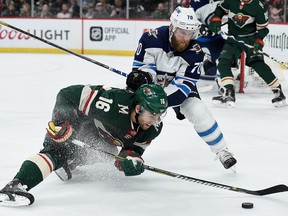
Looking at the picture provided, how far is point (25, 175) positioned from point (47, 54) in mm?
7305

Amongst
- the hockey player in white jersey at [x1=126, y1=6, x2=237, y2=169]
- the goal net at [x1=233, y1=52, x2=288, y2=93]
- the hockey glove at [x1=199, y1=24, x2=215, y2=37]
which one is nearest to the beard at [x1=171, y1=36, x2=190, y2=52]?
the hockey player in white jersey at [x1=126, y1=6, x2=237, y2=169]

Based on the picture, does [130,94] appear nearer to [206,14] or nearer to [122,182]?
[122,182]

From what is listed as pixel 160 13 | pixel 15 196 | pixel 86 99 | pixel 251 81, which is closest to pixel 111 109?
pixel 86 99

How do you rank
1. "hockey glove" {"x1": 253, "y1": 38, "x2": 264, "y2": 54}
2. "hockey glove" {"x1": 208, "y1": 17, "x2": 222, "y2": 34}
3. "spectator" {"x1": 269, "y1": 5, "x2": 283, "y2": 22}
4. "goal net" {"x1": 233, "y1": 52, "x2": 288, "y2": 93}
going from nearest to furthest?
"hockey glove" {"x1": 253, "y1": 38, "x2": 264, "y2": 54} < "hockey glove" {"x1": 208, "y1": 17, "x2": 222, "y2": 34} < "goal net" {"x1": 233, "y1": 52, "x2": 288, "y2": 93} < "spectator" {"x1": 269, "y1": 5, "x2": 283, "y2": 22}

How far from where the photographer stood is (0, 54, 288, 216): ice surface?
2.88 metres

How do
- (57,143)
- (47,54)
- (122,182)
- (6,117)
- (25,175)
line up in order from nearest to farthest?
(25,175), (57,143), (122,182), (6,117), (47,54)

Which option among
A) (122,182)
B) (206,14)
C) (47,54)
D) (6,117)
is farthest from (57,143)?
(47,54)

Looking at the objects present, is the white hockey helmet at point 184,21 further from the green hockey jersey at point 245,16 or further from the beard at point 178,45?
the green hockey jersey at point 245,16

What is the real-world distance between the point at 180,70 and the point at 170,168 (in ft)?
1.72

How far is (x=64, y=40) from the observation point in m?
10.1

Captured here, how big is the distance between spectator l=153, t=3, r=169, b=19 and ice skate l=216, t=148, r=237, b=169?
649cm

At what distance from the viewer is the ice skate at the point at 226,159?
3.47 metres

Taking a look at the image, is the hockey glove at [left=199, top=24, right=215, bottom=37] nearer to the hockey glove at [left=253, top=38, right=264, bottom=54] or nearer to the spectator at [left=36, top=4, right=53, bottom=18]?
the hockey glove at [left=253, top=38, right=264, bottom=54]

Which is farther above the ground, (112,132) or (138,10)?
(112,132)
